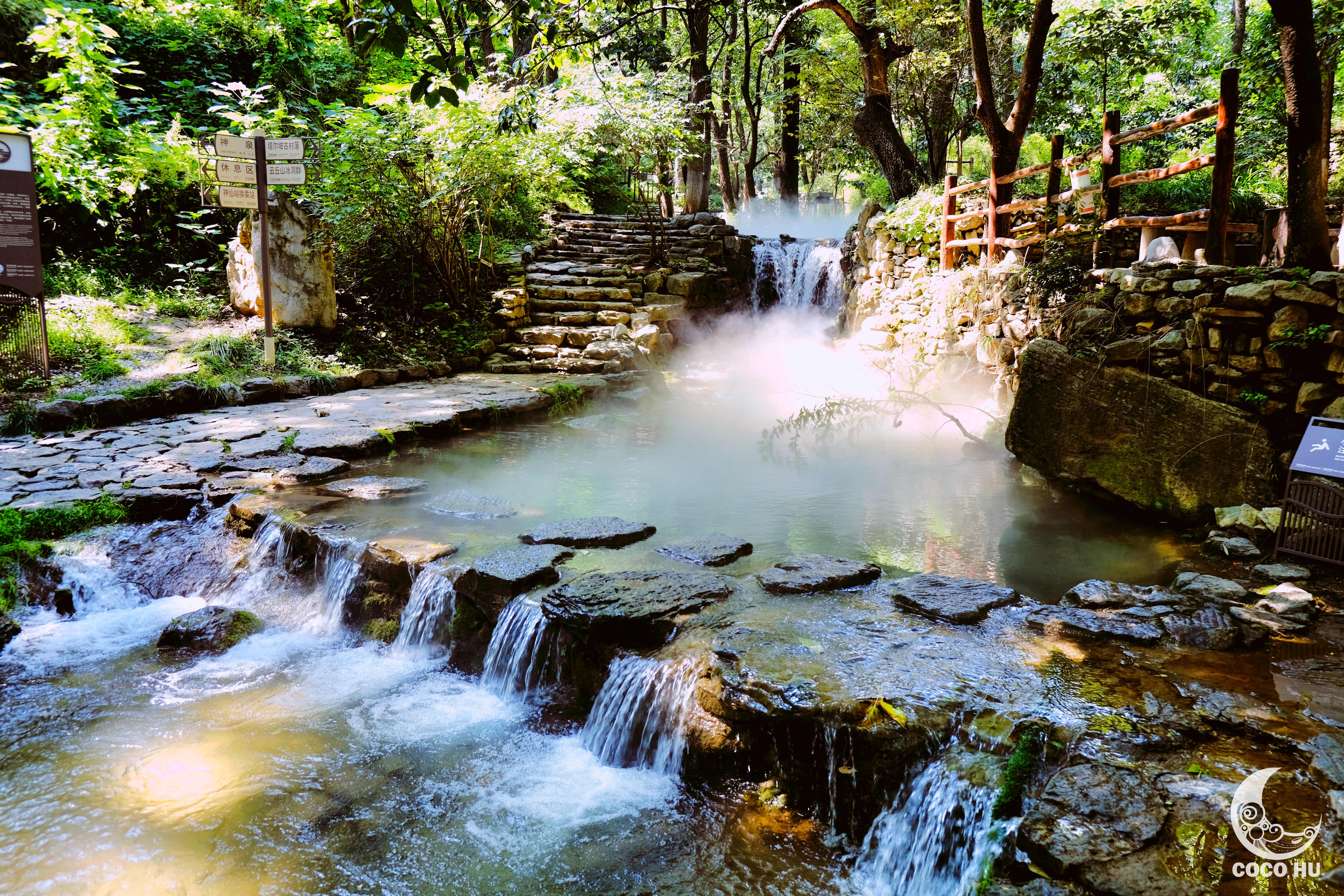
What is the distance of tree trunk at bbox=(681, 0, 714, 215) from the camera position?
54.5 ft

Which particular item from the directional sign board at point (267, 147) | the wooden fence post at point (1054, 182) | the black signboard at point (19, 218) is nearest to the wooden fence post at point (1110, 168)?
the wooden fence post at point (1054, 182)

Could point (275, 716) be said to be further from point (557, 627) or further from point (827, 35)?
point (827, 35)

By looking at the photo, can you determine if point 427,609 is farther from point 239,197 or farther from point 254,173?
point 254,173

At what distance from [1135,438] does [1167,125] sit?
A: 2.88 metres

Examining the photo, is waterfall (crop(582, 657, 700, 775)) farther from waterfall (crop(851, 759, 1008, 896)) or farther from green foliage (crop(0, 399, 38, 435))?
green foliage (crop(0, 399, 38, 435))

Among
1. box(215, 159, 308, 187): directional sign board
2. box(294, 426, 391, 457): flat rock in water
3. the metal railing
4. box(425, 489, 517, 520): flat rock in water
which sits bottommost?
box(425, 489, 517, 520): flat rock in water

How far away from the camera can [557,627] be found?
404 centimetres

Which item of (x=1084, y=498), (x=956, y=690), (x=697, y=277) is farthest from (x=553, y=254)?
(x=956, y=690)

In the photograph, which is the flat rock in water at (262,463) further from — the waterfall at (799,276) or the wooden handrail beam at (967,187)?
the waterfall at (799,276)

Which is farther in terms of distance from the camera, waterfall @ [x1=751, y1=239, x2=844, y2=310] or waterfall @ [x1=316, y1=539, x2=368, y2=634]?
waterfall @ [x1=751, y1=239, x2=844, y2=310]

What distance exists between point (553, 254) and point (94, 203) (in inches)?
266

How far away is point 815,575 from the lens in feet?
14.4

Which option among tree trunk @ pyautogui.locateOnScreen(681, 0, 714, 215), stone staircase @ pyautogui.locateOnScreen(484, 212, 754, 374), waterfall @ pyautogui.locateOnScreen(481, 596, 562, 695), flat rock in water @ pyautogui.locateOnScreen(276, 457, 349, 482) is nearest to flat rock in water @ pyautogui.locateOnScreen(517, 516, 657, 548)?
waterfall @ pyautogui.locateOnScreen(481, 596, 562, 695)

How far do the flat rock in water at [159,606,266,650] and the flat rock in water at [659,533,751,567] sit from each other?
102 inches
